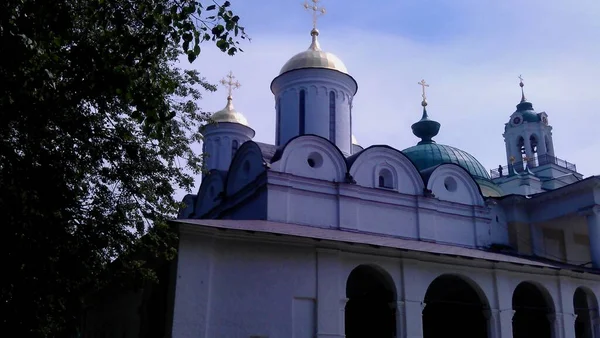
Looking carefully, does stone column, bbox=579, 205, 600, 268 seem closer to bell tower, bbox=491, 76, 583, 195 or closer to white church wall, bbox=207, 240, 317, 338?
white church wall, bbox=207, 240, 317, 338

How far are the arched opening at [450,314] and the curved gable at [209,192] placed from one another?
270 inches

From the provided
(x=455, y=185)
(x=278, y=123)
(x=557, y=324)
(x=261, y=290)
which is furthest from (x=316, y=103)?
(x=557, y=324)

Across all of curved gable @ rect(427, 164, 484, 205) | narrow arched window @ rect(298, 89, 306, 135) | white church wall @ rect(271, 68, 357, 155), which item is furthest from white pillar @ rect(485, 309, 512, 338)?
narrow arched window @ rect(298, 89, 306, 135)

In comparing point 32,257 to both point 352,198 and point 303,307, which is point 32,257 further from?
point 352,198

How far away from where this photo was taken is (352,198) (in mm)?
16922

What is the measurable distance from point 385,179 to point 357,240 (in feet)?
14.8

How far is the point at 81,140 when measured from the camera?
28.8 ft

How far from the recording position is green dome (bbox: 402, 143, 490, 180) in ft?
72.3

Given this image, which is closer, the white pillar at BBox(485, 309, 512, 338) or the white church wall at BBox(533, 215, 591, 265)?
the white pillar at BBox(485, 309, 512, 338)

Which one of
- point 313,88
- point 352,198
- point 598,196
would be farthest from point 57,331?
point 598,196

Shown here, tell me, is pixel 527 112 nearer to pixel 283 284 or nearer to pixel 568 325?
pixel 568 325

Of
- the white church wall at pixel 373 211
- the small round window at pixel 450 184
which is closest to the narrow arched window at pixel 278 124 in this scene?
the white church wall at pixel 373 211

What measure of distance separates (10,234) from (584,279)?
1345 cm

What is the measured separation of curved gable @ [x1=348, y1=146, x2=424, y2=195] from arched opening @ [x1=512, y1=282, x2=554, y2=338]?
3862mm
